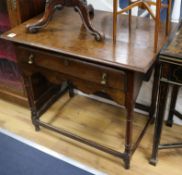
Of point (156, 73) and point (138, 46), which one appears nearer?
point (138, 46)

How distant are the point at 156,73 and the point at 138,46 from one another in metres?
0.32

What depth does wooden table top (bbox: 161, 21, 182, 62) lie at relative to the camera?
1.23 m

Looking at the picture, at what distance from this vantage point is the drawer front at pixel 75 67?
1332mm

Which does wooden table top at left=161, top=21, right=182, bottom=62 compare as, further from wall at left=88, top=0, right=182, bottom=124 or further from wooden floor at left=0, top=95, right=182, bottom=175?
wooden floor at left=0, top=95, right=182, bottom=175

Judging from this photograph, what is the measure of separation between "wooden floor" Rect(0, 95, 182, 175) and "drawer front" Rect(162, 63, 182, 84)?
62cm

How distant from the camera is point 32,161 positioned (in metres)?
1.74

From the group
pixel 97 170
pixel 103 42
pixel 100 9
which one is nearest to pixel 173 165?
pixel 97 170

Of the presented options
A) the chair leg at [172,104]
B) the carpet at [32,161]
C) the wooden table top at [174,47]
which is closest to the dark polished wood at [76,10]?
the wooden table top at [174,47]

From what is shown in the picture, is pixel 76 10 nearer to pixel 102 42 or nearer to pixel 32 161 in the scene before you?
pixel 102 42

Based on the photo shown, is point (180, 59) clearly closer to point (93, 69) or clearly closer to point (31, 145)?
point (93, 69)

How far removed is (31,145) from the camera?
72.4 inches

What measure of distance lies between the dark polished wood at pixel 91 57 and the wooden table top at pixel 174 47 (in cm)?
6

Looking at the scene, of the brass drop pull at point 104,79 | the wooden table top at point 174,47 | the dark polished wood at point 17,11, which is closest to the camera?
the wooden table top at point 174,47

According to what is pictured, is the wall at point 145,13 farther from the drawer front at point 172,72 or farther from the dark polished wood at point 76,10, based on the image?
the drawer front at point 172,72
